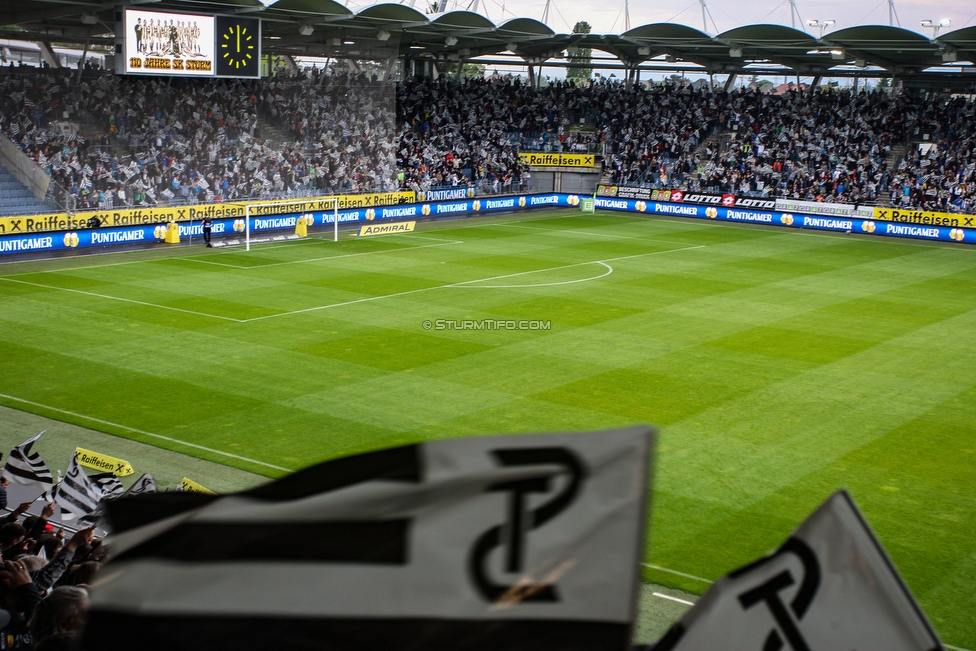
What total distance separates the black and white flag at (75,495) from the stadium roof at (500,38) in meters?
32.5

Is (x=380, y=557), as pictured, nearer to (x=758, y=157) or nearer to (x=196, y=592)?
(x=196, y=592)

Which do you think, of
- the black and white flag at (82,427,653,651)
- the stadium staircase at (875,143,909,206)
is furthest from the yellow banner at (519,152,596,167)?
the black and white flag at (82,427,653,651)

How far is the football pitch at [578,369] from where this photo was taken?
1481 centimetres

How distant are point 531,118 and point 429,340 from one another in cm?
4561

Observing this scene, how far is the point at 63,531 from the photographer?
10.9 m

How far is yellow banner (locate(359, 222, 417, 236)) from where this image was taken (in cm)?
4228

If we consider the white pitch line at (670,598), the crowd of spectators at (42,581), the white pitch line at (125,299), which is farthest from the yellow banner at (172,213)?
the white pitch line at (670,598)

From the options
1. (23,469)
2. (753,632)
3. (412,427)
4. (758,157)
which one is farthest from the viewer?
(758,157)

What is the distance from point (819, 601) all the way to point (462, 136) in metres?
61.0

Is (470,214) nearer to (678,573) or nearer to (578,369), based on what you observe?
(578,369)

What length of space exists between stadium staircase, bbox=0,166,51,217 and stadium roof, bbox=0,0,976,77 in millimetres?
6391

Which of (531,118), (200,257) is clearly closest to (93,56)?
(200,257)

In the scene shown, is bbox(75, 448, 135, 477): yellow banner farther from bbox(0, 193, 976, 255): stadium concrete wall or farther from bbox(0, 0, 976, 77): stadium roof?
bbox(0, 0, 976, 77): stadium roof

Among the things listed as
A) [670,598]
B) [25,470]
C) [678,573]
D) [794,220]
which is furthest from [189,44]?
[670,598]
